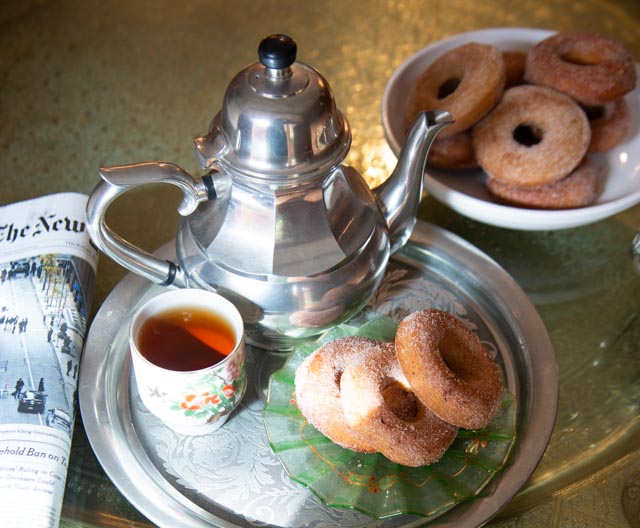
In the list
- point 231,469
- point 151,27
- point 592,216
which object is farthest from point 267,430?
point 151,27

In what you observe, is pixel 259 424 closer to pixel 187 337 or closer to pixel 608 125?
pixel 187 337

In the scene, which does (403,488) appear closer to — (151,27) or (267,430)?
(267,430)

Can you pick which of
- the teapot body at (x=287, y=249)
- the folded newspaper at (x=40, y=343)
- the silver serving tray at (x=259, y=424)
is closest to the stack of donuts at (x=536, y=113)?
the silver serving tray at (x=259, y=424)

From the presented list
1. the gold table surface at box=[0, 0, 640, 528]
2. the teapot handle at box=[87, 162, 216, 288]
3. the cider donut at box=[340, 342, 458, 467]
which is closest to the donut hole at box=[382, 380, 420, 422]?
the cider donut at box=[340, 342, 458, 467]

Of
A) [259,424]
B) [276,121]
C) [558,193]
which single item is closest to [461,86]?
[558,193]

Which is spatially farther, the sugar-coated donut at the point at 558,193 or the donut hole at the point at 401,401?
the sugar-coated donut at the point at 558,193

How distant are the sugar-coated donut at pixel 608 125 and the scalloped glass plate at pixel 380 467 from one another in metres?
0.44

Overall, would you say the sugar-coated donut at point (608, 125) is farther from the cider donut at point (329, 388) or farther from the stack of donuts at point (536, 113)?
the cider donut at point (329, 388)

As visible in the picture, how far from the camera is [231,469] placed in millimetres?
637

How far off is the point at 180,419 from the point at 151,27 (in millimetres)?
801

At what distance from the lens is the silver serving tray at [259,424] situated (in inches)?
23.9

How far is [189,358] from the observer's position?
63 cm

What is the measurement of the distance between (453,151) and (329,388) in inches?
15.6

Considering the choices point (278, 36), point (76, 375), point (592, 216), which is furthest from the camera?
point (592, 216)
